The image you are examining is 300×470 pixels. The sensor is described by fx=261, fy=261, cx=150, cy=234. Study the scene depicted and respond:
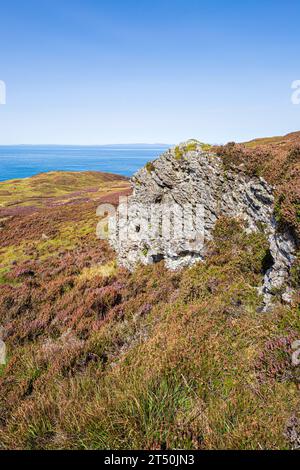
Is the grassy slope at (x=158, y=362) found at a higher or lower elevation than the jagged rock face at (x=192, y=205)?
lower

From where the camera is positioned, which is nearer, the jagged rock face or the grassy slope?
the grassy slope

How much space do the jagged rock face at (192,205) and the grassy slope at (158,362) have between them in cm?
83

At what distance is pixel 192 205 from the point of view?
13688 millimetres

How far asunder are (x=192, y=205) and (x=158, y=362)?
30.9ft

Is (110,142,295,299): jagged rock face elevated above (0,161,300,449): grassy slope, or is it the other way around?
(110,142,295,299): jagged rock face

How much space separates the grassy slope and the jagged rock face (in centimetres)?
83

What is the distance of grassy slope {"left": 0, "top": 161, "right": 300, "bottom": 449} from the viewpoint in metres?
4.16

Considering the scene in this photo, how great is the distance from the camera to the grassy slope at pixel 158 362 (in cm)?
416

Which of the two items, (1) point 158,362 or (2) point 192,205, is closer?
(1) point 158,362

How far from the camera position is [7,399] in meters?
6.24
